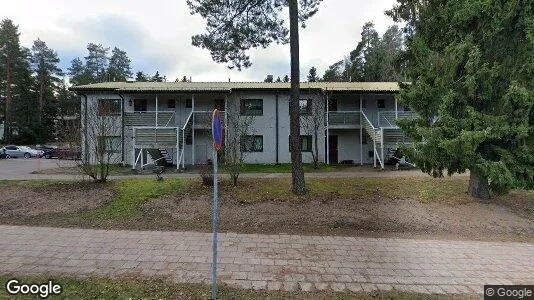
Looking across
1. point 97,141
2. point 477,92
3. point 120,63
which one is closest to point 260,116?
point 97,141

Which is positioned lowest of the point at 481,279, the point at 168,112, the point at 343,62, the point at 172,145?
the point at 481,279

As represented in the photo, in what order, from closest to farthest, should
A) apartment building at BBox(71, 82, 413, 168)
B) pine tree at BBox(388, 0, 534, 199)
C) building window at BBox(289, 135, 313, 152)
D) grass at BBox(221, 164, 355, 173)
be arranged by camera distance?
pine tree at BBox(388, 0, 534, 199) < grass at BBox(221, 164, 355, 173) < apartment building at BBox(71, 82, 413, 168) < building window at BBox(289, 135, 313, 152)

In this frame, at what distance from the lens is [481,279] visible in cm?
575

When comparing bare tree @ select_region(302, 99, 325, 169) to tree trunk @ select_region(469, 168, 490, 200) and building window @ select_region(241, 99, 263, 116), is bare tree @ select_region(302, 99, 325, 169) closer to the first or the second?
building window @ select_region(241, 99, 263, 116)

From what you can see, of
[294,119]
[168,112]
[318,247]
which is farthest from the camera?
[168,112]

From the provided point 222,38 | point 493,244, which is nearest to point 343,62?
point 222,38

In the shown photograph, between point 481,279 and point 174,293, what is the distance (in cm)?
504

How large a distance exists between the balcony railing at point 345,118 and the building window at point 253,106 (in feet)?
17.3

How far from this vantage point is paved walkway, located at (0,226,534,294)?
559 centimetres

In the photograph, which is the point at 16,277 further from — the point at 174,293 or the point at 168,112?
the point at 168,112

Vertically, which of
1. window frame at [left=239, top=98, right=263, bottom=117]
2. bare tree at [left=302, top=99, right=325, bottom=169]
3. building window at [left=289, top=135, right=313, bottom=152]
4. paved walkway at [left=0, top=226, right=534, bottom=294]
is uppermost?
window frame at [left=239, top=98, right=263, bottom=117]

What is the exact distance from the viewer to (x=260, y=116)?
25.8 meters

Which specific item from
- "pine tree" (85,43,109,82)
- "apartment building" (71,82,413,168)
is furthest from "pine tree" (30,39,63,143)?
"apartment building" (71,82,413,168)

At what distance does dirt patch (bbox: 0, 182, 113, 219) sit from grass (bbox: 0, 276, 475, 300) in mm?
5557
